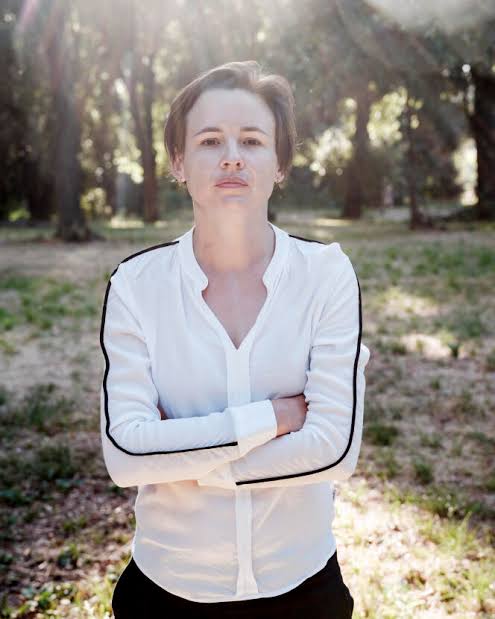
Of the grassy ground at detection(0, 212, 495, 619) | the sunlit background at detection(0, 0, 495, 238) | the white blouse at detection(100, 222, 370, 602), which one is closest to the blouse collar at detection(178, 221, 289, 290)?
the white blouse at detection(100, 222, 370, 602)

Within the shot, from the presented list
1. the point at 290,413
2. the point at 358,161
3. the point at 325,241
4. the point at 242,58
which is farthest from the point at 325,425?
the point at 358,161

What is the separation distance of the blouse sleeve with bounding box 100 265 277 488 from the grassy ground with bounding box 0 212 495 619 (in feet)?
4.90

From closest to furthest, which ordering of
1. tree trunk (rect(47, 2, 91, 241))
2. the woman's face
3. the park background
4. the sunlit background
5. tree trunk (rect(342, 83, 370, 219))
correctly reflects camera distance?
the woman's face, the park background, the sunlit background, tree trunk (rect(47, 2, 91, 241)), tree trunk (rect(342, 83, 370, 219))

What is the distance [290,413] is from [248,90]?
78cm

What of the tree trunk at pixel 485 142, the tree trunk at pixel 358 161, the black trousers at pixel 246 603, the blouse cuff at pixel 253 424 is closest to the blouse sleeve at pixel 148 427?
the blouse cuff at pixel 253 424

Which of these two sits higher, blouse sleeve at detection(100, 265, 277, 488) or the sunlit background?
the sunlit background

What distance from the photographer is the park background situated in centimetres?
331

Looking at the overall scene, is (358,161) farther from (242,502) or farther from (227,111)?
(242,502)

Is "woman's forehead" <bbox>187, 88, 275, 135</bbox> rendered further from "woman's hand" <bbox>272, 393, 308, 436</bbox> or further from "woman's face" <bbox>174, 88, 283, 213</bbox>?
"woman's hand" <bbox>272, 393, 308, 436</bbox>

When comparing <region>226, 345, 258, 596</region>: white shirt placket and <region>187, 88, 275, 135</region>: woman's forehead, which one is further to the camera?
→ <region>187, 88, 275, 135</region>: woman's forehead

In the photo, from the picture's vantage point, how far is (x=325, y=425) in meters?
1.69

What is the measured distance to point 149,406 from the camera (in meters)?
1.71

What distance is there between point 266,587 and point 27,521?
2330mm

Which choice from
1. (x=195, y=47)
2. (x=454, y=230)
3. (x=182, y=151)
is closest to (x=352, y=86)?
Answer: (x=454, y=230)
